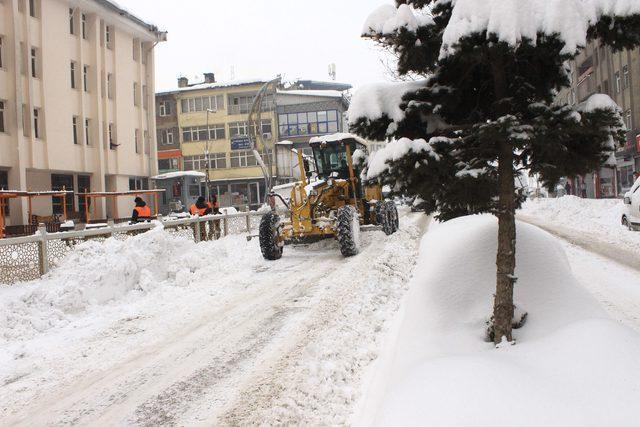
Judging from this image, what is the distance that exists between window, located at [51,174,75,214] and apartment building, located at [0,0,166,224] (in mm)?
52

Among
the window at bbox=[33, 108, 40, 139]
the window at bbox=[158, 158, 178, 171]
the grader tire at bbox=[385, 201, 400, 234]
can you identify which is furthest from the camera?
the window at bbox=[158, 158, 178, 171]

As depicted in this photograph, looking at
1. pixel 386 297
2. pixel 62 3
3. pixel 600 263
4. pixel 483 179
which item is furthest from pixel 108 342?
pixel 62 3

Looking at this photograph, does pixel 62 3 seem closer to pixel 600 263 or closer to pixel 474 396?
pixel 600 263

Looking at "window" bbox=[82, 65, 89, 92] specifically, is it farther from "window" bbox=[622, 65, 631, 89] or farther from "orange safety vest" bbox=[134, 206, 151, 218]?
"window" bbox=[622, 65, 631, 89]

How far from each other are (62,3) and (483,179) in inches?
1049

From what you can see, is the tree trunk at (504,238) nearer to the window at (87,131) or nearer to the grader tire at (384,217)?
the grader tire at (384,217)

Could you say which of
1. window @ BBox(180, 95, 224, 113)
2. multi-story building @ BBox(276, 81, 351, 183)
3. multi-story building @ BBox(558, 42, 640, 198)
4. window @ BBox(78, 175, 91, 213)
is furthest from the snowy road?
window @ BBox(180, 95, 224, 113)

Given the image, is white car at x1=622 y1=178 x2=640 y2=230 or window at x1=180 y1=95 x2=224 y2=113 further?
window at x1=180 y1=95 x2=224 y2=113

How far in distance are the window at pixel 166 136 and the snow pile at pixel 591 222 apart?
133 feet

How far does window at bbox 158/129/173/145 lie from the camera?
53219 millimetres

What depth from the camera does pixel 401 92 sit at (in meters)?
4.33

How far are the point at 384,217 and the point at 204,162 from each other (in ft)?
135

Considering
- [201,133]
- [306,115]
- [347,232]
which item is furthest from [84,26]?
[306,115]

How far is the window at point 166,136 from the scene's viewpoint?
53.2 meters
